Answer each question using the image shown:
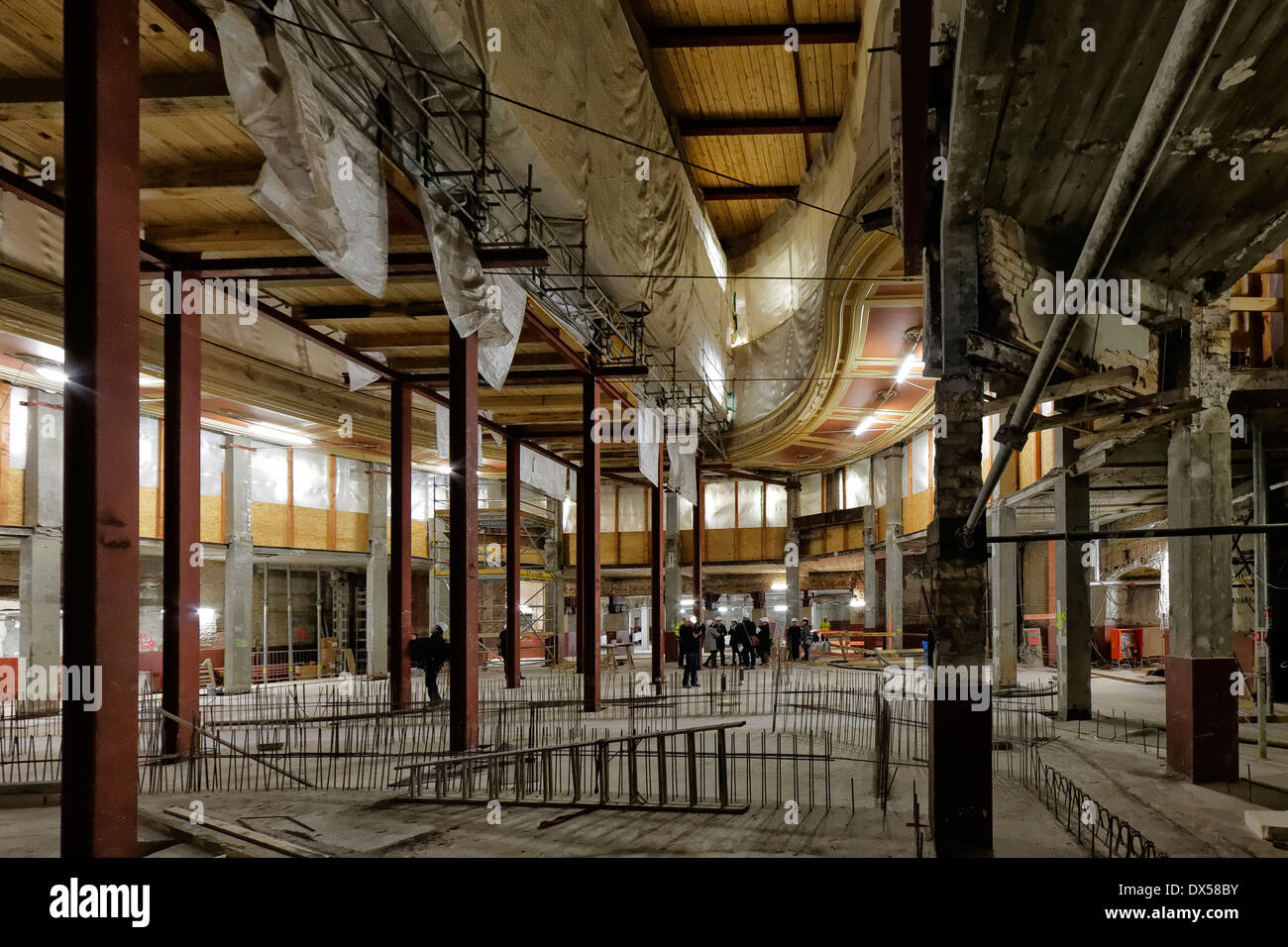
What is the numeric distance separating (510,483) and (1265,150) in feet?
59.3

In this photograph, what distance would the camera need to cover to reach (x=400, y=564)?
1561 centimetres

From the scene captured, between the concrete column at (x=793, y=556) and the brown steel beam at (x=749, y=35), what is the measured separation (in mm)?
18627

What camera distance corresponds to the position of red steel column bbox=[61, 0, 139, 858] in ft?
16.6

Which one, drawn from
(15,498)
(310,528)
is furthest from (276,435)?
(15,498)

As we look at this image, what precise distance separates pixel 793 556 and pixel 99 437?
2904 cm

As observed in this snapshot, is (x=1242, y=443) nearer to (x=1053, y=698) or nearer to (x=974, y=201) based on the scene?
(x=1053, y=698)

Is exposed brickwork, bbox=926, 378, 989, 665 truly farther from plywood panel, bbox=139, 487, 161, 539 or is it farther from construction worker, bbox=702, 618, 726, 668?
plywood panel, bbox=139, 487, 161, 539

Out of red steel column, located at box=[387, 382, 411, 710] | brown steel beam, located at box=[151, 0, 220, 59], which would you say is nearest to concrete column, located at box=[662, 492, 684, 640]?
red steel column, located at box=[387, 382, 411, 710]

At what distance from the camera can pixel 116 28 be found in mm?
5371

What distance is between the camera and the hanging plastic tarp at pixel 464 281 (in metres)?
9.10

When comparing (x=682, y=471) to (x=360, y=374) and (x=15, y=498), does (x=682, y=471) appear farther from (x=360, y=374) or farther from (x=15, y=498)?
(x=15, y=498)

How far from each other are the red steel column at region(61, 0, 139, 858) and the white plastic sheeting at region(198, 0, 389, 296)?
2.89 ft
